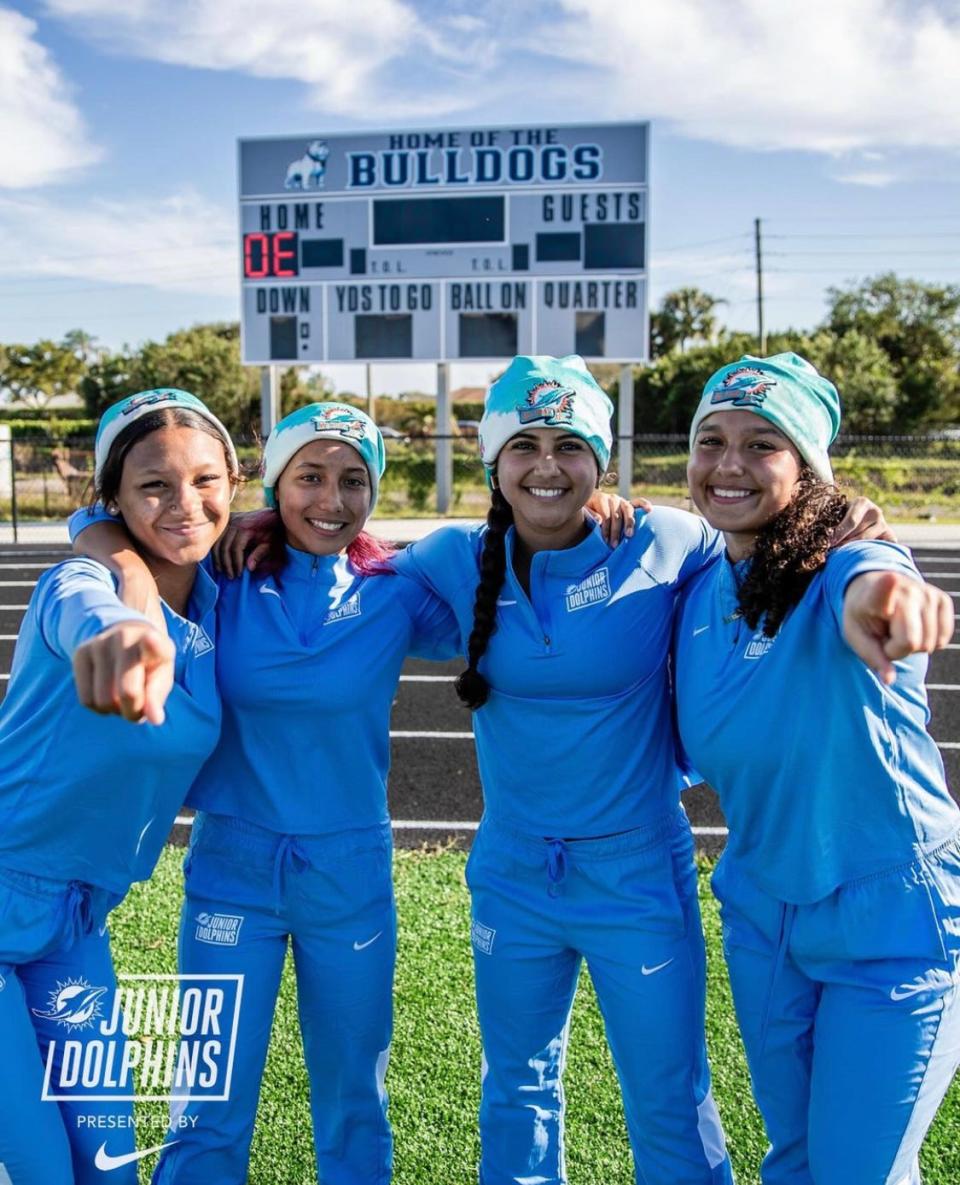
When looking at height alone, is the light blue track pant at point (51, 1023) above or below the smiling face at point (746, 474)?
below

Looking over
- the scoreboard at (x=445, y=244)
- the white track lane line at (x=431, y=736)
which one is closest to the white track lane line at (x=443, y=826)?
the white track lane line at (x=431, y=736)

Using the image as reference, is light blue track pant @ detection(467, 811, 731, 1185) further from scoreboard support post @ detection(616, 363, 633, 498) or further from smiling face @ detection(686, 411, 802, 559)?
scoreboard support post @ detection(616, 363, 633, 498)

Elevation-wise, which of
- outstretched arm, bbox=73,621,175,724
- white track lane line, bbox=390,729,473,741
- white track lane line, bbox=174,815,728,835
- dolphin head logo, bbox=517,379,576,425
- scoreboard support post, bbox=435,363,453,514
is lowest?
white track lane line, bbox=174,815,728,835

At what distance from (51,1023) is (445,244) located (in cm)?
1694

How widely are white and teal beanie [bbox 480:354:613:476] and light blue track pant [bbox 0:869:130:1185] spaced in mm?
1394

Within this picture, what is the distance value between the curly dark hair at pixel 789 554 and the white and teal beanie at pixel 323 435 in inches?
38.3

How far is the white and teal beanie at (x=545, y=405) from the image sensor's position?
8.13 ft

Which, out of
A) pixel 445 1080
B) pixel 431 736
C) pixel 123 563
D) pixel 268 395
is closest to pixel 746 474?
pixel 123 563

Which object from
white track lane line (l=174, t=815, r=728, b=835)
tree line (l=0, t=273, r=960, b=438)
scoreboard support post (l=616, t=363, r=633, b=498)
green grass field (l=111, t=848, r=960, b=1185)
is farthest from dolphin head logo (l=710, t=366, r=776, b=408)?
tree line (l=0, t=273, r=960, b=438)

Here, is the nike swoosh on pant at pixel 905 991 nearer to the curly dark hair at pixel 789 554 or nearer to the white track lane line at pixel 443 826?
the curly dark hair at pixel 789 554

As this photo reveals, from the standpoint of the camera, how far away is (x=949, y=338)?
144ft

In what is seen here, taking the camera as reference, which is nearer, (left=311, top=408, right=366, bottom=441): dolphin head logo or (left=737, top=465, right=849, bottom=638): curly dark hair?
(left=737, top=465, right=849, bottom=638): curly dark hair

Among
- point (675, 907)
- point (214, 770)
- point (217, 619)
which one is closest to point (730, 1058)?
point (675, 907)

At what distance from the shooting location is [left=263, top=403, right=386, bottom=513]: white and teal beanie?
2561 mm
